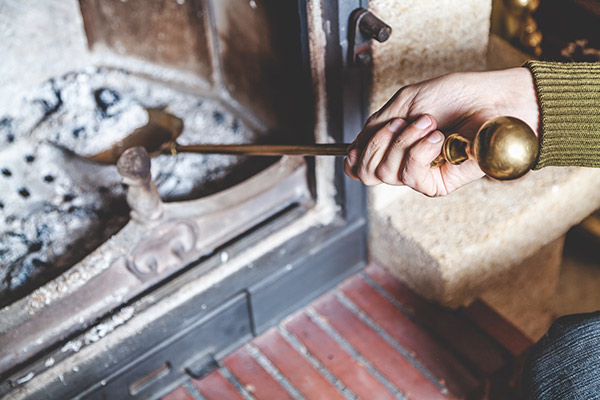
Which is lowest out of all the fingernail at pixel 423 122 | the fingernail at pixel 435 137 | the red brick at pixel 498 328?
the red brick at pixel 498 328

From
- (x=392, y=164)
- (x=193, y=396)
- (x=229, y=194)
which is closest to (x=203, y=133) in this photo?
(x=229, y=194)

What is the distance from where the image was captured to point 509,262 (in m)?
1.30

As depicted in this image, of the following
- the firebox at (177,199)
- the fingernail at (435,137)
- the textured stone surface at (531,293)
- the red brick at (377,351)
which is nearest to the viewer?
the fingernail at (435,137)

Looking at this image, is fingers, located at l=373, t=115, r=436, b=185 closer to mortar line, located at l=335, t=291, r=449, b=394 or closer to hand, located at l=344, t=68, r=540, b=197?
hand, located at l=344, t=68, r=540, b=197

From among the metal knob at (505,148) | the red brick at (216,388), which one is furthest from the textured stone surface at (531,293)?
the metal knob at (505,148)

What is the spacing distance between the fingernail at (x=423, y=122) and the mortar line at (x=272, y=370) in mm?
603

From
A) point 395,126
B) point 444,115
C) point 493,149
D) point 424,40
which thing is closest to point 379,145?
point 395,126

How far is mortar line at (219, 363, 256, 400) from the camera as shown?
47.3 inches

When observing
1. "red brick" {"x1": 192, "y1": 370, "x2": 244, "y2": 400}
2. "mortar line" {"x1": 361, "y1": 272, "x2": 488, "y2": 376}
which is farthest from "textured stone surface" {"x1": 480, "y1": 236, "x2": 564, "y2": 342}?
"red brick" {"x1": 192, "y1": 370, "x2": 244, "y2": 400}

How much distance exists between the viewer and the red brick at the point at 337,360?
1195 mm

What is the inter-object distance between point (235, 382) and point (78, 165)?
537 millimetres

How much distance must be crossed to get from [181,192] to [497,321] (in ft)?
2.18

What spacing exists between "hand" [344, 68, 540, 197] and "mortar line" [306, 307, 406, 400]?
0.45 metres

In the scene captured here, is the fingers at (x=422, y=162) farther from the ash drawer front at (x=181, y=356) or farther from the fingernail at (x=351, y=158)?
the ash drawer front at (x=181, y=356)
